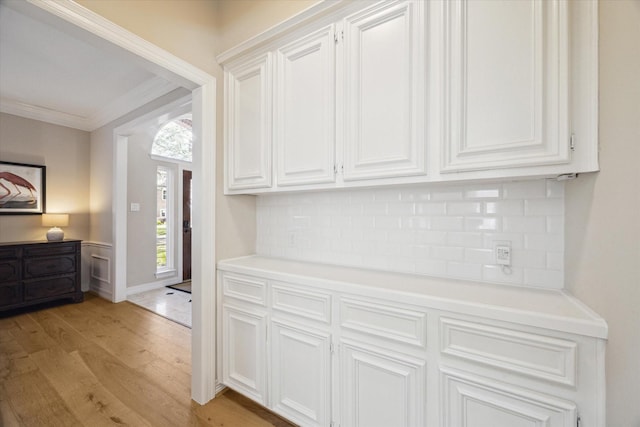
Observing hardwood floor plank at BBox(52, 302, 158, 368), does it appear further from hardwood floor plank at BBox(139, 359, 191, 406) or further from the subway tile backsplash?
the subway tile backsplash

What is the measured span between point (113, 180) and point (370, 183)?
4252mm

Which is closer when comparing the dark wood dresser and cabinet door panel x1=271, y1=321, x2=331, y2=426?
cabinet door panel x1=271, y1=321, x2=331, y2=426

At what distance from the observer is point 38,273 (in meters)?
3.58

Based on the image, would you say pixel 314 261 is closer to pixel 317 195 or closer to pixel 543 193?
pixel 317 195

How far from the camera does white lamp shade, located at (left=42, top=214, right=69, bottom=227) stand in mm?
3862

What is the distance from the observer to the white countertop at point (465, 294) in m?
0.92

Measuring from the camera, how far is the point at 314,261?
2002 millimetres

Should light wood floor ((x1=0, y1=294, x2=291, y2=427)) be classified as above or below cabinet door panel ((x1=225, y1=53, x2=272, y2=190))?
below

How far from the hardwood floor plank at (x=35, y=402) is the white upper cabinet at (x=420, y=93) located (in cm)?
193

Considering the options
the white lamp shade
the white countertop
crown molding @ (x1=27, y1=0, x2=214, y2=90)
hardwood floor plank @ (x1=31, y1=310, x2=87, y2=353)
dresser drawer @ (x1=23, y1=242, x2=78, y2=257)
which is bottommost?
hardwood floor plank @ (x1=31, y1=310, x2=87, y2=353)

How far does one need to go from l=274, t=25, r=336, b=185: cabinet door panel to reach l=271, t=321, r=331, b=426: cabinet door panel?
0.93 m

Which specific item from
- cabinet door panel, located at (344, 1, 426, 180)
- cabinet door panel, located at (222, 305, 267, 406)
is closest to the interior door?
cabinet door panel, located at (222, 305, 267, 406)

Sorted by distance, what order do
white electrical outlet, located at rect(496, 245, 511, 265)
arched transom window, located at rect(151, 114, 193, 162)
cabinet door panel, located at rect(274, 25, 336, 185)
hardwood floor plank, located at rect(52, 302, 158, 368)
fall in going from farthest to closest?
arched transom window, located at rect(151, 114, 193, 162) → hardwood floor plank, located at rect(52, 302, 158, 368) → cabinet door panel, located at rect(274, 25, 336, 185) → white electrical outlet, located at rect(496, 245, 511, 265)

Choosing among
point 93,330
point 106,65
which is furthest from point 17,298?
point 106,65
